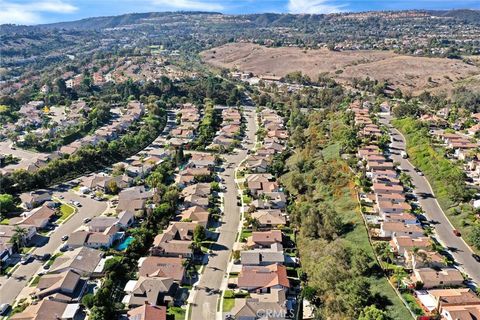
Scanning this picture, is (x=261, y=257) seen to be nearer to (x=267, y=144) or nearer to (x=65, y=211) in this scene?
(x=65, y=211)

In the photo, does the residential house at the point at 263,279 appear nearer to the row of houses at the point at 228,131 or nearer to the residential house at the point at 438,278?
the residential house at the point at 438,278

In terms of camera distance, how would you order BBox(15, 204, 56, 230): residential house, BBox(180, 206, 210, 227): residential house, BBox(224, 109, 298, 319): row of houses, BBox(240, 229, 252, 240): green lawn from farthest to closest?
1. BBox(180, 206, 210, 227): residential house
2. BBox(15, 204, 56, 230): residential house
3. BBox(240, 229, 252, 240): green lawn
4. BBox(224, 109, 298, 319): row of houses

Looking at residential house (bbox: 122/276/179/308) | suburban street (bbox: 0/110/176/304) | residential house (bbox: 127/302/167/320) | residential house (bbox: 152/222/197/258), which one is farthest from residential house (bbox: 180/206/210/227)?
residential house (bbox: 127/302/167/320)

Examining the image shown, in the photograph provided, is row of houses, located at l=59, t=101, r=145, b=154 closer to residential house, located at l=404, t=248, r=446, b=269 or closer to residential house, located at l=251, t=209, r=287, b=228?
residential house, located at l=251, t=209, r=287, b=228

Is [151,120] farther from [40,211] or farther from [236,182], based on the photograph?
[40,211]

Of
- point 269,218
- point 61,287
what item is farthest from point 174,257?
point 269,218

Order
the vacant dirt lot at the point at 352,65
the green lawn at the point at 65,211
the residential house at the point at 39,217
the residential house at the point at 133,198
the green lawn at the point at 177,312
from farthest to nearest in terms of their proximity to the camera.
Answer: the vacant dirt lot at the point at 352,65 → the residential house at the point at 133,198 → the green lawn at the point at 65,211 → the residential house at the point at 39,217 → the green lawn at the point at 177,312

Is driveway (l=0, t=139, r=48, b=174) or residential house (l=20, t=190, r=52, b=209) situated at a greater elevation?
residential house (l=20, t=190, r=52, b=209)

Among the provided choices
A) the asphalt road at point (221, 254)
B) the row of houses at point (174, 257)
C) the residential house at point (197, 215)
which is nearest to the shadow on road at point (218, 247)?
the asphalt road at point (221, 254)
